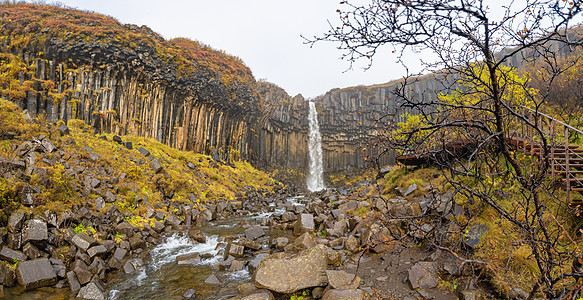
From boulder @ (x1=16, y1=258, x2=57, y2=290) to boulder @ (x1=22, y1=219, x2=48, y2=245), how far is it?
0.81 meters

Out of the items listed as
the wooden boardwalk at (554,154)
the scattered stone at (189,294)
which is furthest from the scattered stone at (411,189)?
the scattered stone at (189,294)

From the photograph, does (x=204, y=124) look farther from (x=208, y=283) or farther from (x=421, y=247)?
(x=421, y=247)

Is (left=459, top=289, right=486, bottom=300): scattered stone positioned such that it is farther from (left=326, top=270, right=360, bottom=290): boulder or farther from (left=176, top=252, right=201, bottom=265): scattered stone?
(left=176, top=252, right=201, bottom=265): scattered stone

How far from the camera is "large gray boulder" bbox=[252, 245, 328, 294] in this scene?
5.70 metres

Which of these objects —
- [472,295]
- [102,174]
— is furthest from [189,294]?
[102,174]

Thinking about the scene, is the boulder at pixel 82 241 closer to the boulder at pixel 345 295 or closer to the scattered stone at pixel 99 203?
the scattered stone at pixel 99 203

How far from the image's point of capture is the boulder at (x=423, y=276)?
17.1 feet

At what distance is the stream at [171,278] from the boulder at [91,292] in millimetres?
179

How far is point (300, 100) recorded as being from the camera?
44.9 meters

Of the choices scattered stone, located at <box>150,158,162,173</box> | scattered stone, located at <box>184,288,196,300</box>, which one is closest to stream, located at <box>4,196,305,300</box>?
scattered stone, located at <box>184,288,196,300</box>

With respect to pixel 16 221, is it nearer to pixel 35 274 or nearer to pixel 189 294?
pixel 35 274

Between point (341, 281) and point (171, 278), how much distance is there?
15.4 feet

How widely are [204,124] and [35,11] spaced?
1482 centimetres

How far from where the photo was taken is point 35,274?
6117mm
